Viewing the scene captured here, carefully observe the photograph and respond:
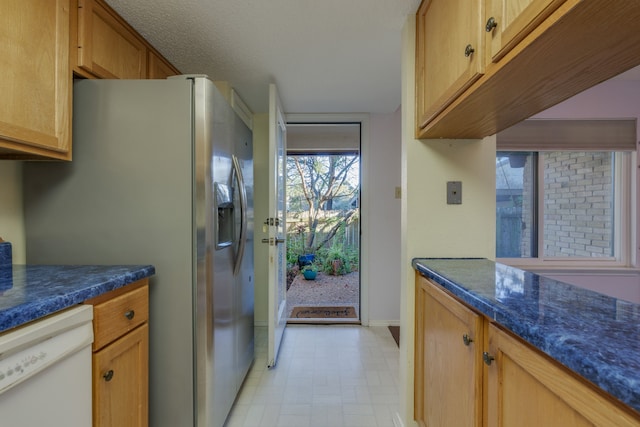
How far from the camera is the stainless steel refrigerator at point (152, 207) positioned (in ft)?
4.08

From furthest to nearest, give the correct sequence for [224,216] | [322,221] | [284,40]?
[322,221] → [284,40] → [224,216]

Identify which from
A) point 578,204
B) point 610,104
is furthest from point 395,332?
point 610,104

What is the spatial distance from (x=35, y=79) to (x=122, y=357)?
3.38 ft

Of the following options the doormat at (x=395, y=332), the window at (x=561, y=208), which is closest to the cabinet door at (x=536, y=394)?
the doormat at (x=395, y=332)

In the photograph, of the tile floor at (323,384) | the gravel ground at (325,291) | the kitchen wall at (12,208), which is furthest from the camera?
the gravel ground at (325,291)

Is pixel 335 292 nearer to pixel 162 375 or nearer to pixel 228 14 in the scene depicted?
pixel 162 375

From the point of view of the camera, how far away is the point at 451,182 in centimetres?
144

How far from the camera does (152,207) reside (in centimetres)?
126

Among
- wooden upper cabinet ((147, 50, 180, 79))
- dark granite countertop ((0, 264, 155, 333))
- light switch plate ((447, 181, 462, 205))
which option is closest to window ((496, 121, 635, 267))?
light switch plate ((447, 181, 462, 205))

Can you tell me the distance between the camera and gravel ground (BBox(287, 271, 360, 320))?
3.90 m

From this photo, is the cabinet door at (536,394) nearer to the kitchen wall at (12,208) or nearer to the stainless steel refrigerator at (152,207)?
the stainless steel refrigerator at (152,207)

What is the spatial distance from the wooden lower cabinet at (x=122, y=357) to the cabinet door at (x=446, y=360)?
1140 millimetres

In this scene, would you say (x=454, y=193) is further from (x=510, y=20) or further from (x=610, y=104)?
(x=610, y=104)

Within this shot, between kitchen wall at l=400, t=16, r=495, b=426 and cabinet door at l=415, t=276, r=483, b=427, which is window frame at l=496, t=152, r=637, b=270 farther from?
cabinet door at l=415, t=276, r=483, b=427
